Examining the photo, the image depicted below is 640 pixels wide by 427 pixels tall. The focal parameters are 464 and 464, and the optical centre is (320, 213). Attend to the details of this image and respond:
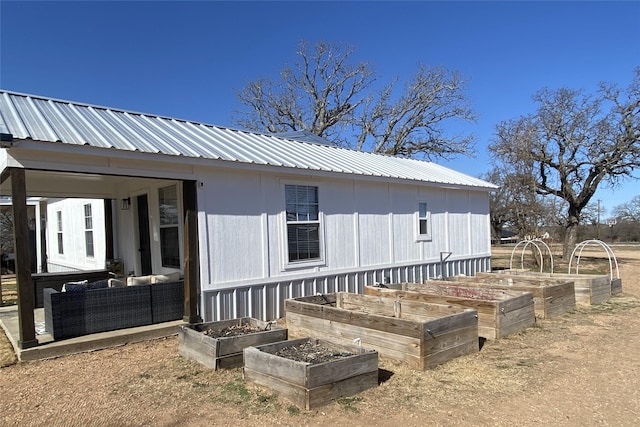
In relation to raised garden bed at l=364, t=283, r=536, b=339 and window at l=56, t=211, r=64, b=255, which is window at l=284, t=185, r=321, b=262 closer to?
raised garden bed at l=364, t=283, r=536, b=339

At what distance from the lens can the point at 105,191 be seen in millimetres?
9922

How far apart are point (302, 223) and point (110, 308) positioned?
3372 millimetres

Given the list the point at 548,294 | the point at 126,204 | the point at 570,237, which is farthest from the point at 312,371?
the point at 570,237

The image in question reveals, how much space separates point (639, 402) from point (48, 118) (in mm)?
7663

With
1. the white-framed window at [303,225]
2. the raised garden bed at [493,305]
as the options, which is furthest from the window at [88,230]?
the raised garden bed at [493,305]

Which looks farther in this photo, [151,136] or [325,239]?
[325,239]

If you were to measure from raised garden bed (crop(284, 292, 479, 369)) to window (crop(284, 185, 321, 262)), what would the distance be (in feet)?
5.04

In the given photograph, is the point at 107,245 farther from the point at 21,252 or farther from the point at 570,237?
the point at 570,237

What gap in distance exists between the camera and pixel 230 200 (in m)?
7.24

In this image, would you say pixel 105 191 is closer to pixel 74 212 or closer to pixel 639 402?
pixel 74 212

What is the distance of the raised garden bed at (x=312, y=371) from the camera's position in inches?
159

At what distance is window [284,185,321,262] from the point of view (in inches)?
318

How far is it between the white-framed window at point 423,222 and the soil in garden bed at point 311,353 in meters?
6.29

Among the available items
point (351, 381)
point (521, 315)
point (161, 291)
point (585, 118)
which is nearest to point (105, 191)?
point (161, 291)
